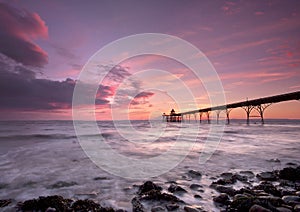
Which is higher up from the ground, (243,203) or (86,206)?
(243,203)

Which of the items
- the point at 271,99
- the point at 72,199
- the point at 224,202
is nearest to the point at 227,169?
the point at 224,202

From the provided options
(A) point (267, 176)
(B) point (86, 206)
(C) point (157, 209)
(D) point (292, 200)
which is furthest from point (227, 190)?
(B) point (86, 206)

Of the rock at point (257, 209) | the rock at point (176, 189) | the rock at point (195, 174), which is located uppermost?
the rock at point (257, 209)

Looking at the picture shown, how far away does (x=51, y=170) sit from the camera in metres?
5.67

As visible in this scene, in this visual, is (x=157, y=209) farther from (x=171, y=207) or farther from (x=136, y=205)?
(x=136, y=205)

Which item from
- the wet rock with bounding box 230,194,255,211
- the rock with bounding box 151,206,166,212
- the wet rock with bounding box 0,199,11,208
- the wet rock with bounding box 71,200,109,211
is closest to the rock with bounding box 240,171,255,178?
the wet rock with bounding box 230,194,255,211

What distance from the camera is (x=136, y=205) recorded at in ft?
9.80

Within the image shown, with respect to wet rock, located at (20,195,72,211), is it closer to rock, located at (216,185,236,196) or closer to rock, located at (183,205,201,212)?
rock, located at (183,205,201,212)

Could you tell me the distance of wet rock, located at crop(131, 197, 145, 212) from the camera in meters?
2.85

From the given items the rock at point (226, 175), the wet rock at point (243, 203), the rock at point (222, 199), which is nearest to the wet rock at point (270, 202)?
the wet rock at point (243, 203)

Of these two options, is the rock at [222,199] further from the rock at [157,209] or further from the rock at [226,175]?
the rock at [226,175]

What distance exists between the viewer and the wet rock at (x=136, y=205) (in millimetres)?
2854

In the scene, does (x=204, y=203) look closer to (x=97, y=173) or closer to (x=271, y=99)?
(x=97, y=173)

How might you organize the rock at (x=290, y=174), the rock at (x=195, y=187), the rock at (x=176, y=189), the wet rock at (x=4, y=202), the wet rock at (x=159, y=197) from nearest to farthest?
the wet rock at (x=4, y=202)
the wet rock at (x=159, y=197)
the rock at (x=176, y=189)
the rock at (x=195, y=187)
the rock at (x=290, y=174)
